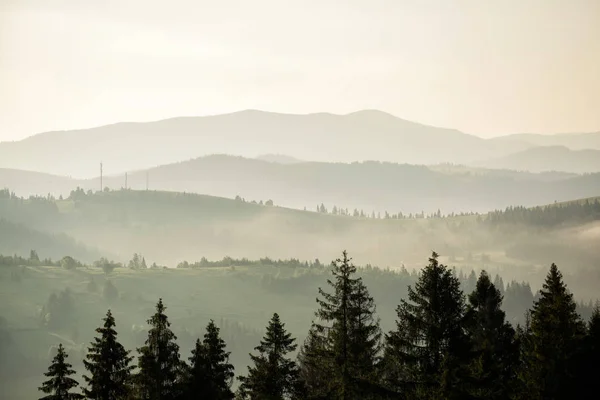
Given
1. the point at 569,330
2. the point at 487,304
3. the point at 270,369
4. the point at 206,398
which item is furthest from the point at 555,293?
the point at 206,398

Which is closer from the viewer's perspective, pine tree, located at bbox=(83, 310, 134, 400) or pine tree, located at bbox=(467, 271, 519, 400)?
pine tree, located at bbox=(83, 310, 134, 400)

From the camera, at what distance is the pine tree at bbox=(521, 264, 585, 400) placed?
5147 centimetres

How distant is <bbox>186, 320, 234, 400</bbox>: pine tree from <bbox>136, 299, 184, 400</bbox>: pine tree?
1776 mm

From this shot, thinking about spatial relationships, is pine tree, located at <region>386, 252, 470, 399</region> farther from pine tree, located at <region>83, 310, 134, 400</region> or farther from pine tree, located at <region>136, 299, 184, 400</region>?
pine tree, located at <region>83, 310, 134, 400</region>

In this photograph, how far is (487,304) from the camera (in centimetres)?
6256

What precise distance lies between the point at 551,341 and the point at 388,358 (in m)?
10.9

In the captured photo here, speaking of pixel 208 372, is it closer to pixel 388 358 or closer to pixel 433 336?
pixel 388 358

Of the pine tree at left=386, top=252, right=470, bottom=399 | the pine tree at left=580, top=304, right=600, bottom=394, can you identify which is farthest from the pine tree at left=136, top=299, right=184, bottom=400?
the pine tree at left=580, top=304, right=600, bottom=394

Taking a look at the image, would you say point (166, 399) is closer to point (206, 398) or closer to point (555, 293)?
point (206, 398)

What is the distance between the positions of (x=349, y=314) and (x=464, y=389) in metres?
8.44

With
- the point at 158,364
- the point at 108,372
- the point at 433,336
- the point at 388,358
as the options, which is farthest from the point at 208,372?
the point at 433,336

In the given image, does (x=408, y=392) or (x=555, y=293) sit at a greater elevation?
(x=555, y=293)

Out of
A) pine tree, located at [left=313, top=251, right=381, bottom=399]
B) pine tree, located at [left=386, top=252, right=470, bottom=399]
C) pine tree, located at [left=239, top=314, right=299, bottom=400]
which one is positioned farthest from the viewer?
pine tree, located at [left=239, top=314, right=299, bottom=400]

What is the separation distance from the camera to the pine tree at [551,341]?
51.5m
